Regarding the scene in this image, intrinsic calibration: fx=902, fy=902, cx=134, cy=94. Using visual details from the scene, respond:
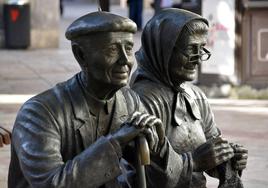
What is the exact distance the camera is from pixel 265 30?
13266 millimetres

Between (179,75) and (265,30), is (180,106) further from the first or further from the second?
(265,30)

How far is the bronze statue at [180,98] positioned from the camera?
3697mm

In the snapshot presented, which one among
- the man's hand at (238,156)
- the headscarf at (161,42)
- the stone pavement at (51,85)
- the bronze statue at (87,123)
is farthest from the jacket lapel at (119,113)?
the stone pavement at (51,85)

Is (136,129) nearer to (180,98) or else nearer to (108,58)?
(108,58)

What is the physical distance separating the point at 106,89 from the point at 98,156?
0.28 m

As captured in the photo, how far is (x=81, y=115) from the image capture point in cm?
334

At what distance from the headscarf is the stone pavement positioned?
11.3 ft

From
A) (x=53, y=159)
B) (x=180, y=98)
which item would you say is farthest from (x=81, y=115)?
(x=180, y=98)

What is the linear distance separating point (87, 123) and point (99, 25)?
0.37m

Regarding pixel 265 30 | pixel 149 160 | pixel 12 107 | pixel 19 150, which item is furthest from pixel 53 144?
pixel 265 30

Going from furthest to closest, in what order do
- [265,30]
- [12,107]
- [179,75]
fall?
[265,30], [12,107], [179,75]

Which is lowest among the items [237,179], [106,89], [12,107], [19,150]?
[12,107]

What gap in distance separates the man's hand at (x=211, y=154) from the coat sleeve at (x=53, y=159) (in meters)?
0.55

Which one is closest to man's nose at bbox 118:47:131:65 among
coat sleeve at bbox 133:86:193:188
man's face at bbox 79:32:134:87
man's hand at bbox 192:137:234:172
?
man's face at bbox 79:32:134:87
